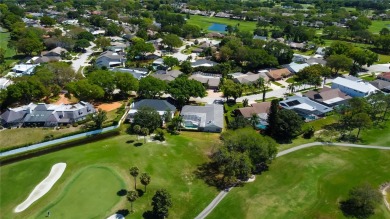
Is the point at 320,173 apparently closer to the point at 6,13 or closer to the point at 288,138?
the point at 288,138

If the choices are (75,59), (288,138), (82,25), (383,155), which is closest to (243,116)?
(288,138)

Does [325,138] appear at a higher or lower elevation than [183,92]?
lower

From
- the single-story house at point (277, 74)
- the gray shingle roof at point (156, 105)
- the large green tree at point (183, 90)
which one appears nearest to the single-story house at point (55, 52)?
the gray shingle roof at point (156, 105)

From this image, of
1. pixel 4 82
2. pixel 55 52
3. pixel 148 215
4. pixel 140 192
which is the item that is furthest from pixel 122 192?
pixel 55 52

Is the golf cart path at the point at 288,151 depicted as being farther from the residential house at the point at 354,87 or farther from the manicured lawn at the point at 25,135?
the manicured lawn at the point at 25,135

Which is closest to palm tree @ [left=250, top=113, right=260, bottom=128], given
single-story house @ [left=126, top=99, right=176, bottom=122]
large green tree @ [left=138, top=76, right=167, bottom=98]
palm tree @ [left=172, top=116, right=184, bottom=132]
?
palm tree @ [left=172, top=116, right=184, bottom=132]

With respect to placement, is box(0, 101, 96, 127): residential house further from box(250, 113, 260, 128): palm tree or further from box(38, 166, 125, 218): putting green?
box(250, 113, 260, 128): palm tree
